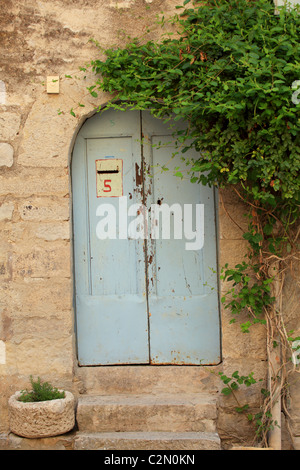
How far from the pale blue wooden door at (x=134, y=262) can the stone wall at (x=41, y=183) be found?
157 mm

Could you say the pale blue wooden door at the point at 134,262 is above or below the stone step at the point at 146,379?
above

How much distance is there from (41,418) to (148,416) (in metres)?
0.69

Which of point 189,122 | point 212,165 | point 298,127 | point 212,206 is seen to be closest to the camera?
point 298,127

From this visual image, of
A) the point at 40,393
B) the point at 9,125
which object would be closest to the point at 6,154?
the point at 9,125

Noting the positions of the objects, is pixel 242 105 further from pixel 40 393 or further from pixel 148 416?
pixel 40 393

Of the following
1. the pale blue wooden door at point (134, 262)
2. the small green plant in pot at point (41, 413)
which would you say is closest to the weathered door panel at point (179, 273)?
the pale blue wooden door at point (134, 262)

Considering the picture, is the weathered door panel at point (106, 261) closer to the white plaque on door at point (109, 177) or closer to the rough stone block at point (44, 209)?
the white plaque on door at point (109, 177)

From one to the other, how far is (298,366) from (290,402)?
0.25 meters

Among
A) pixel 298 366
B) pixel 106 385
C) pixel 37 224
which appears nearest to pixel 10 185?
pixel 37 224

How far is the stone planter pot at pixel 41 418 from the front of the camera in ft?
12.0

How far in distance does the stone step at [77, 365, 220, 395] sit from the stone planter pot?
0.30m

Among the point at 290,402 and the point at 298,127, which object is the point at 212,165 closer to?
the point at 298,127

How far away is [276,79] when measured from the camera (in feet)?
10.9

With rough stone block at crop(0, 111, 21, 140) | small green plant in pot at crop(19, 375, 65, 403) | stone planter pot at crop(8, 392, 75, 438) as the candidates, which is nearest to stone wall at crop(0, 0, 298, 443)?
rough stone block at crop(0, 111, 21, 140)
